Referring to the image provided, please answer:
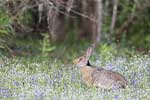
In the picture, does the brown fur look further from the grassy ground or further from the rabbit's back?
the grassy ground

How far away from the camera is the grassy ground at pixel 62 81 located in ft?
25.2

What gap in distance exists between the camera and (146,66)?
959 centimetres

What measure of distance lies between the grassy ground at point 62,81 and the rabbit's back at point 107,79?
0.16 m

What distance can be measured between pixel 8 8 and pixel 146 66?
11.8 feet

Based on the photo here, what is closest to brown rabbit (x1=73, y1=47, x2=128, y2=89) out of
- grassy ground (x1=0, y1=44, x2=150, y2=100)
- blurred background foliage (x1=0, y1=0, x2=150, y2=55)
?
grassy ground (x1=0, y1=44, x2=150, y2=100)

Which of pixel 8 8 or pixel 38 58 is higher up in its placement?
pixel 8 8

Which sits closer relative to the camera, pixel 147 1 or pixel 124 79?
pixel 124 79

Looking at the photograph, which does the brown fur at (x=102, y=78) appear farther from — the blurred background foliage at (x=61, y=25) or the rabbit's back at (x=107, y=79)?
the blurred background foliage at (x=61, y=25)

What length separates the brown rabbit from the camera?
8312mm

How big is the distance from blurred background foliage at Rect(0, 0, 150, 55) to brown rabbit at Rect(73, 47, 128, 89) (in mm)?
2915

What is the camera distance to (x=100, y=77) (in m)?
8.47

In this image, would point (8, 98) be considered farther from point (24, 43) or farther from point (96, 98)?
point (24, 43)

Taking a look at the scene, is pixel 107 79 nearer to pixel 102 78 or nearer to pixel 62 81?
pixel 102 78

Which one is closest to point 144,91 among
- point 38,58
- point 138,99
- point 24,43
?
point 138,99
